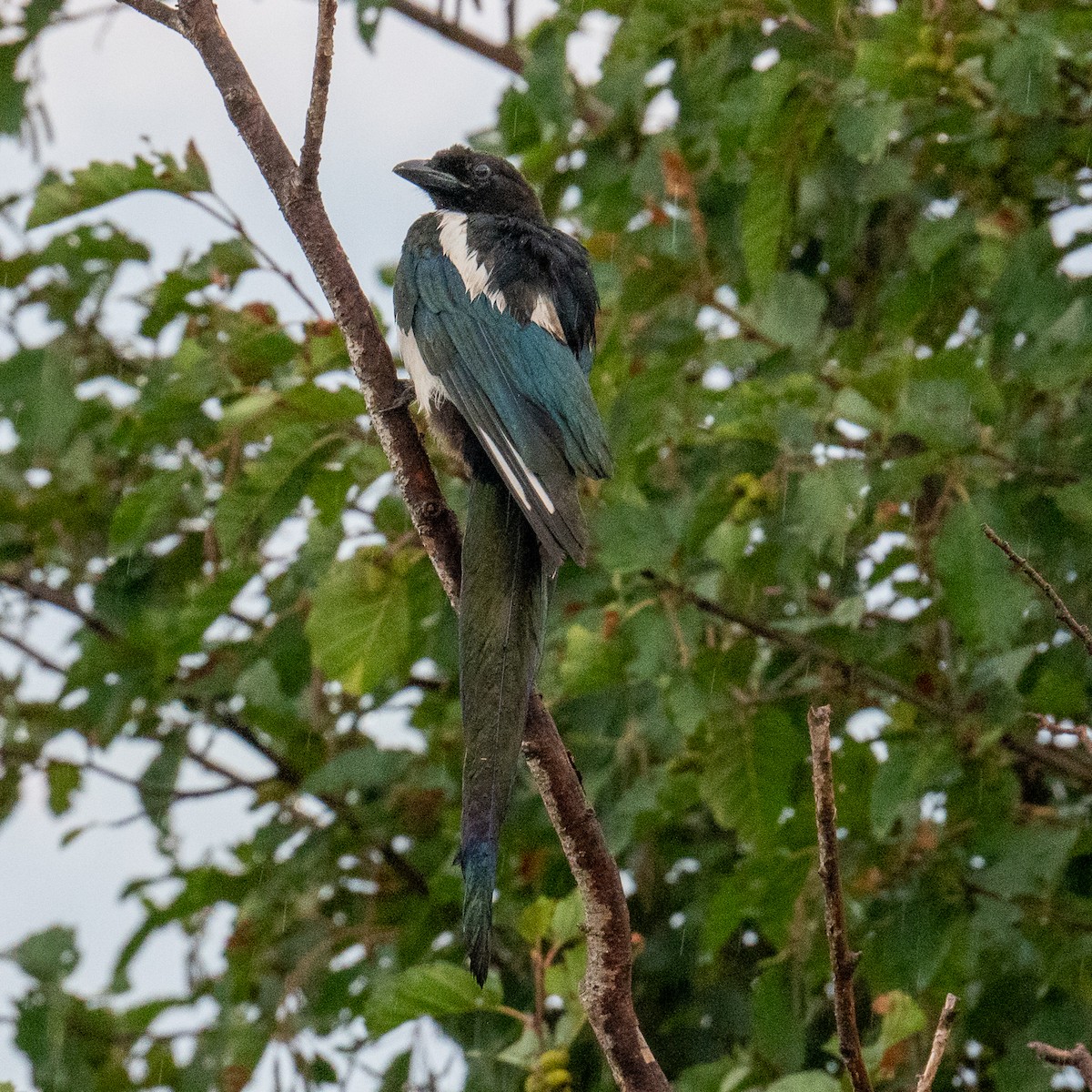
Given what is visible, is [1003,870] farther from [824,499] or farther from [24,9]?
[24,9]

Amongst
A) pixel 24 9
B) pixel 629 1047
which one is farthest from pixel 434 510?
pixel 24 9

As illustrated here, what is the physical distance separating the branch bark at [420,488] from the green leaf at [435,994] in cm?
59

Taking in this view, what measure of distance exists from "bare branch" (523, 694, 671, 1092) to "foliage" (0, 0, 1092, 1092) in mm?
457

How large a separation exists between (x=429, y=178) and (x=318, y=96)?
1419 millimetres

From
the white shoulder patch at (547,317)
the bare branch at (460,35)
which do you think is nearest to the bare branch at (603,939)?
the white shoulder patch at (547,317)

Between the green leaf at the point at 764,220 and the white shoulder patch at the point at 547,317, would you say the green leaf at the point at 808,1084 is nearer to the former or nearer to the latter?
the white shoulder patch at the point at 547,317

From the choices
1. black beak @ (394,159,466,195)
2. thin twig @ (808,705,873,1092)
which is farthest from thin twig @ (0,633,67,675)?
thin twig @ (808,705,873,1092)

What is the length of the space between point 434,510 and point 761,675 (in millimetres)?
1254

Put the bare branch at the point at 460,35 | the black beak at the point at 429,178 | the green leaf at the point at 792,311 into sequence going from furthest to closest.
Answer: the bare branch at the point at 460,35
the black beak at the point at 429,178
the green leaf at the point at 792,311

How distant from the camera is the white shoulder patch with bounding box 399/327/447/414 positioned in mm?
2807

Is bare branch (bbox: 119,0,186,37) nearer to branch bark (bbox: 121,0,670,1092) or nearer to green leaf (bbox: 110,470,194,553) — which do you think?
branch bark (bbox: 121,0,670,1092)

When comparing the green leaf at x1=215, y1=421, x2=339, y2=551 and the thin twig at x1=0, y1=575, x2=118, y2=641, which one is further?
the thin twig at x1=0, y1=575, x2=118, y2=641

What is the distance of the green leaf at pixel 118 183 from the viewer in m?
3.00

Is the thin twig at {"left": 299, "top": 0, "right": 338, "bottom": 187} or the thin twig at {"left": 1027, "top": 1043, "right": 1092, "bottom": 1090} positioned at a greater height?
the thin twig at {"left": 299, "top": 0, "right": 338, "bottom": 187}
